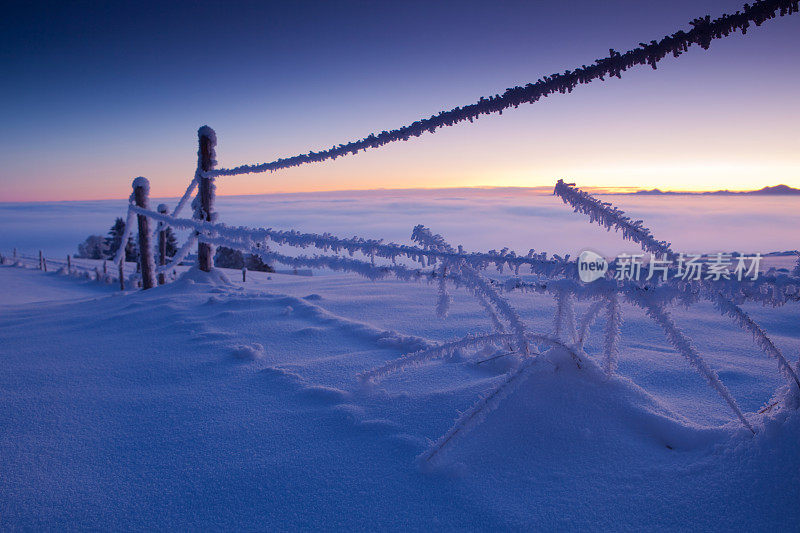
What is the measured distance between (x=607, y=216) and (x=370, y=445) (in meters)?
1.25

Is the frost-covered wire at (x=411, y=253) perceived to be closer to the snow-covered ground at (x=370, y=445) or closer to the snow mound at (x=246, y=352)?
the snow-covered ground at (x=370, y=445)

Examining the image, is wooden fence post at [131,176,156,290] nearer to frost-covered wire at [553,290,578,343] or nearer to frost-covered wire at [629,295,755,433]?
frost-covered wire at [553,290,578,343]

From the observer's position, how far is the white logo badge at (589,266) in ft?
4.46

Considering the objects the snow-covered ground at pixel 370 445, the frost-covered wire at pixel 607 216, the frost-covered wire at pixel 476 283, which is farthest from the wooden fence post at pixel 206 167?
the frost-covered wire at pixel 607 216

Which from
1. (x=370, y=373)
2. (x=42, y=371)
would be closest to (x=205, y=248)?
(x=42, y=371)

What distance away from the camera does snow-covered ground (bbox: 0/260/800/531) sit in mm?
1128

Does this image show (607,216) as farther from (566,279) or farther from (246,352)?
(246,352)

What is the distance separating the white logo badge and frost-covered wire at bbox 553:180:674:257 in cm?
28

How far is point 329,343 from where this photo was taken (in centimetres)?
265

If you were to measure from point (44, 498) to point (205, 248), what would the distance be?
3985 mm

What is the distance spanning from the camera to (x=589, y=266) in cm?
138

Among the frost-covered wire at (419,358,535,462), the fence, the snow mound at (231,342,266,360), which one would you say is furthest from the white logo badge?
the snow mound at (231,342,266,360)

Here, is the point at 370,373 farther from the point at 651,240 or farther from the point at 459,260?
the point at 651,240

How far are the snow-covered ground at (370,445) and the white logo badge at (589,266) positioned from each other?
376 mm
